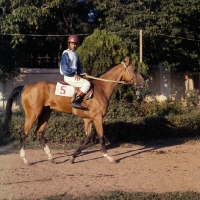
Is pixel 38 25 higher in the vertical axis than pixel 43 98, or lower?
higher

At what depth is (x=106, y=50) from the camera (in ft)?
50.1

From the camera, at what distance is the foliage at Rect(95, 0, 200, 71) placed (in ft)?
70.3

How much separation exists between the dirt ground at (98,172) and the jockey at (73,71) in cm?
140

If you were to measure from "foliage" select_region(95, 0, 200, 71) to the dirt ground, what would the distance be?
10352 millimetres

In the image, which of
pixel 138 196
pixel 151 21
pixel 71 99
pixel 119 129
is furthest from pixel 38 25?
pixel 138 196

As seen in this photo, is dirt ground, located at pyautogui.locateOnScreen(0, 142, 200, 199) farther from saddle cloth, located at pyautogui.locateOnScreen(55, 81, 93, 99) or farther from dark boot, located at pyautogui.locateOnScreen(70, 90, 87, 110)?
saddle cloth, located at pyautogui.locateOnScreen(55, 81, 93, 99)

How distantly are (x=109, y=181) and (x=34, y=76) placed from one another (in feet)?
53.2

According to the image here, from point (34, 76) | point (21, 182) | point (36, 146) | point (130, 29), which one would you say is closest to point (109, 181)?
point (21, 182)

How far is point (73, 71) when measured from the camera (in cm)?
1005

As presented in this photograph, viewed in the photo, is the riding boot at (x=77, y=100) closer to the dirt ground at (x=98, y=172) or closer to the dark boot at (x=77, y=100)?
the dark boot at (x=77, y=100)

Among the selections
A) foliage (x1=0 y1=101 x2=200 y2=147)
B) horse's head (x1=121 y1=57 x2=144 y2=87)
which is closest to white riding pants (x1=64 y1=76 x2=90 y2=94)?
horse's head (x1=121 y1=57 x2=144 y2=87)

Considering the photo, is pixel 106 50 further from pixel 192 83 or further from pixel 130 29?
pixel 192 83

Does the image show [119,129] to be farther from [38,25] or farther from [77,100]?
[38,25]

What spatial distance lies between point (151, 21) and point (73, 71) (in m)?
12.6
